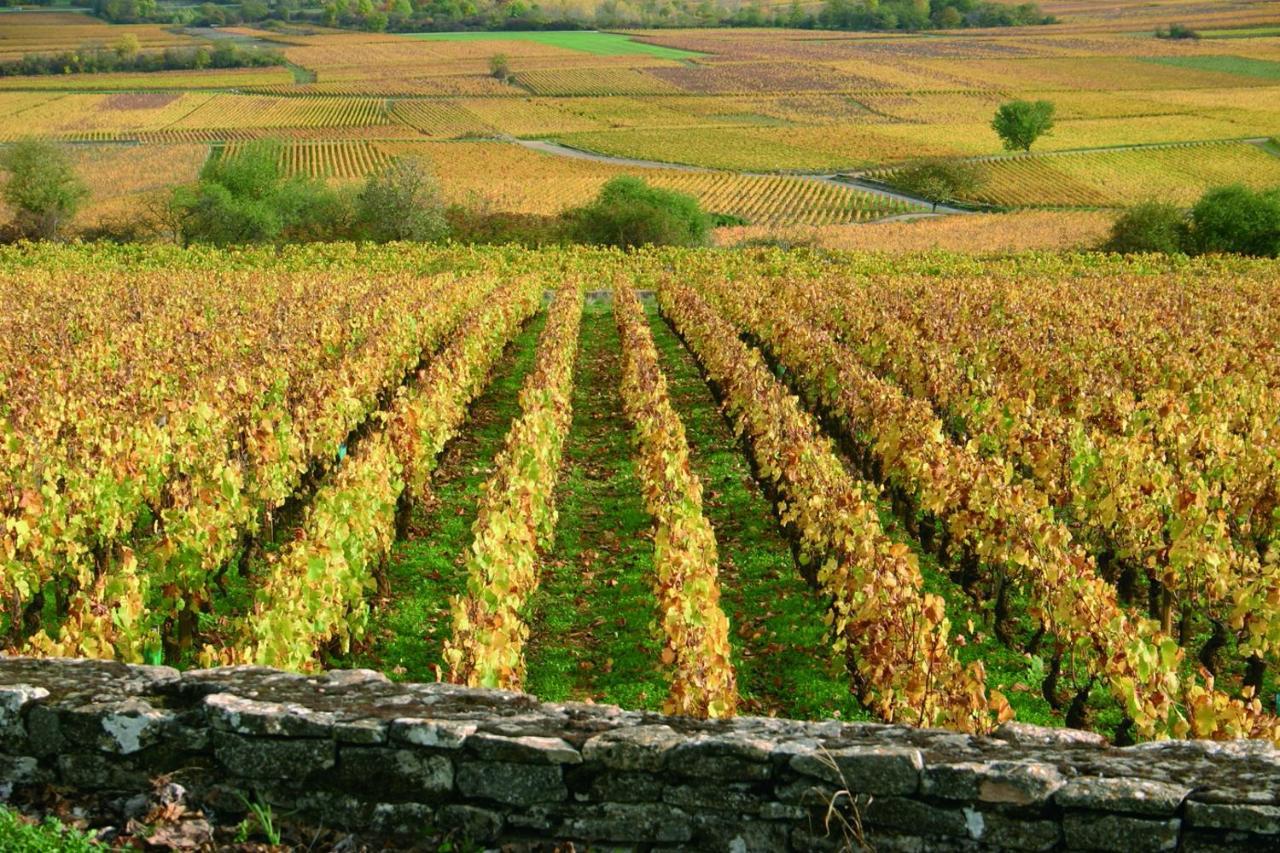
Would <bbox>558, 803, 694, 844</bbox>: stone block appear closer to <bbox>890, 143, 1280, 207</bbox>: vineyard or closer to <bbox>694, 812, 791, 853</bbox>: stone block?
<bbox>694, 812, 791, 853</bbox>: stone block

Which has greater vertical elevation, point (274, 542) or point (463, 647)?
point (463, 647)

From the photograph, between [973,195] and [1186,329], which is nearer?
[1186,329]

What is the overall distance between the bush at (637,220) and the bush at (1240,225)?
858 inches

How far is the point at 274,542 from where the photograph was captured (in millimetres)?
13586

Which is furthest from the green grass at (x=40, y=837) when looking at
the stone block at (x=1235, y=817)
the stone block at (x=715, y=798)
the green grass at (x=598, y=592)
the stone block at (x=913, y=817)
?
the green grass at (x=598, y=592)

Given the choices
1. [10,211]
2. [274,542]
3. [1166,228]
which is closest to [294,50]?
[10,211]

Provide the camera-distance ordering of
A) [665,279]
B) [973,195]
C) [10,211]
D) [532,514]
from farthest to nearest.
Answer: [973,195] → [10,211] → [665,279] → [532,514]

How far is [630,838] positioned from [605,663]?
5.59 metres

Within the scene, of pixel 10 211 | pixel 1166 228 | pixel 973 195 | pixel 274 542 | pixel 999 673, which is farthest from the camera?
pixel 973 195

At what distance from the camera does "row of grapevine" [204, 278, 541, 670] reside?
8703 millimetres

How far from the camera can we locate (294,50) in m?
163

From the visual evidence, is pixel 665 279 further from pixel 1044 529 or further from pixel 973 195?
pixel 973 195

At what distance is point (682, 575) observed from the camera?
32.0 ft

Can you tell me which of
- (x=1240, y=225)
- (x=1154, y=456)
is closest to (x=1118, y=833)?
(x=1154, y=456)
